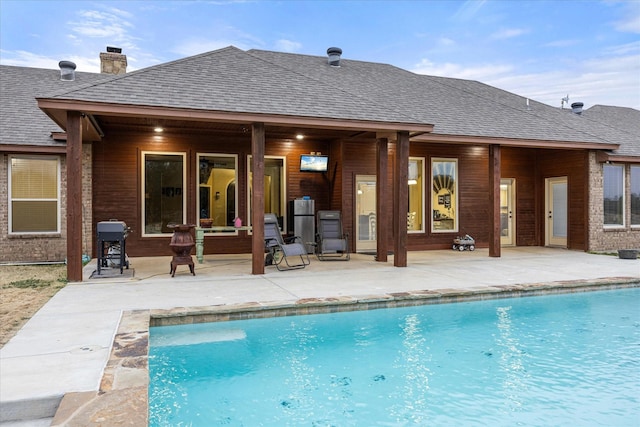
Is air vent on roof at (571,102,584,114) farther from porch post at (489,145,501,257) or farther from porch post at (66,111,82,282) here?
porch post at (66,111,82,282)

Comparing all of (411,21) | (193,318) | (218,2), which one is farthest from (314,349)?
(411,21)

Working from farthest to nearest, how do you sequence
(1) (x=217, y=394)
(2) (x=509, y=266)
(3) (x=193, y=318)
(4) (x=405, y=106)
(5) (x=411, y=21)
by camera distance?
1. (5) (x=411, y=21)
2. (4) (x=405, y=106)
3. (2) (x=509, y=266)
4. (3) (x=193, y=318)
5. (1) (x=217, y=394)

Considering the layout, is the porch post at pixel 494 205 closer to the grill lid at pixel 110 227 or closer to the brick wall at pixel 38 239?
the grill lid at pixel 110 227

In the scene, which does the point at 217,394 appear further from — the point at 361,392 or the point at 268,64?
the point at 268,64

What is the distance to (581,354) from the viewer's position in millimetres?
3947

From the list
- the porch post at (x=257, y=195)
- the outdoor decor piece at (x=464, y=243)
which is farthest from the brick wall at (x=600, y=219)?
the porch post at (x=257, y=195)

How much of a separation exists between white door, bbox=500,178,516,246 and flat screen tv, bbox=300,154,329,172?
195 inches

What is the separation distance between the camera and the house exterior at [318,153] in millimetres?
7207

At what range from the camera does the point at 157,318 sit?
4.49 meters

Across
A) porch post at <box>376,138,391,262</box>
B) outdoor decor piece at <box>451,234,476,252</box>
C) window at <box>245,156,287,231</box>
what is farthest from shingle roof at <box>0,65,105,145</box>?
outdoor decor piece at <box>451,234,476,252</box>

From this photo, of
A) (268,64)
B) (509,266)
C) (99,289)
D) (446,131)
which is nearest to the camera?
(99,289)

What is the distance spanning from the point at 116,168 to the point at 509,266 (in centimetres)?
809

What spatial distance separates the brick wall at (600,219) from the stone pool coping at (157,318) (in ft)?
15.1

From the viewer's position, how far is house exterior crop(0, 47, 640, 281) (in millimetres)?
7207
